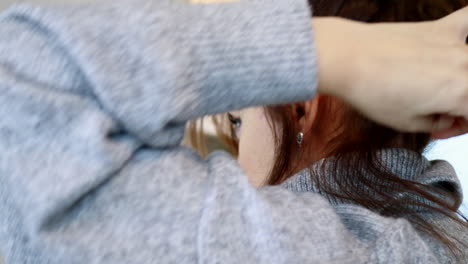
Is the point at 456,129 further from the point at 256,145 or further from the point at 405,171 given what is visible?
the point at 256,145

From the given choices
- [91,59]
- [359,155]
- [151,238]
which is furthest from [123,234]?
[359,155]

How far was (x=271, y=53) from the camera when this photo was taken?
0.33m

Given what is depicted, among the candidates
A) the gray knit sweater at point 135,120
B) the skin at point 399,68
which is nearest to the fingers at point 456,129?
the skin at point 399,68

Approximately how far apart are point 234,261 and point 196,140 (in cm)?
64

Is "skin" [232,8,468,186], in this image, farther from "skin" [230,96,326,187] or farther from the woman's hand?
"skin" [230,96,326,187]

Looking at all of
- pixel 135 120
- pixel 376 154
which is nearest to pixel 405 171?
pixel 376 154

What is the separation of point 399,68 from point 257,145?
34 cm

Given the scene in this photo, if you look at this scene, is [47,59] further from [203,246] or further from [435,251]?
[435,251]

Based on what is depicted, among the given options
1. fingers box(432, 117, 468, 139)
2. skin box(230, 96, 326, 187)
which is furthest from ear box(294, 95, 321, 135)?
fingers box(432, 117, 468, 139)

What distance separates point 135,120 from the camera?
32cm

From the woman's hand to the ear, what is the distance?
0.21 m

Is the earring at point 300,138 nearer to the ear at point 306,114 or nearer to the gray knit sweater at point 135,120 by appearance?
the ear at point 306,114

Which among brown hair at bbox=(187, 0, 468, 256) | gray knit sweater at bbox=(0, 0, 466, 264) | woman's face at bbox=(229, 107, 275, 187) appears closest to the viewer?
gray knit sweater at bbox=(0, 0, 466, 264)

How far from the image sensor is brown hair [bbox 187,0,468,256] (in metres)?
0.48
